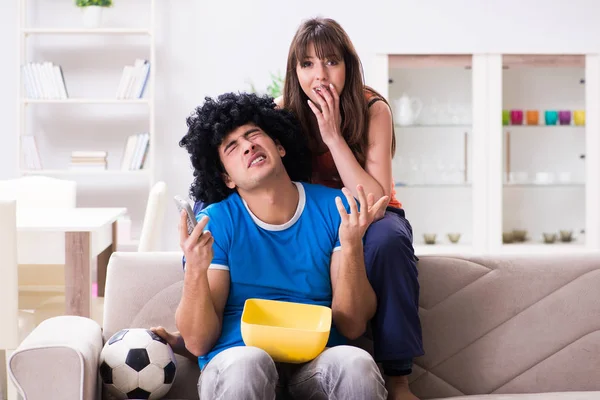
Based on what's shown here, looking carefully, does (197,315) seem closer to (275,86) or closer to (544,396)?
(544,396)

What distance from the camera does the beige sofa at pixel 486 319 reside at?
2.08 meters

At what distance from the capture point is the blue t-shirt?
1.90m

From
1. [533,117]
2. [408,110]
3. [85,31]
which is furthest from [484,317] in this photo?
[85,31]

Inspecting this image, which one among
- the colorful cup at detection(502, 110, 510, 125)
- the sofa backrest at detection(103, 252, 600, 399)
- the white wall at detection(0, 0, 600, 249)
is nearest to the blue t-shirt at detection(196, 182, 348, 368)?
the sofa backrest at detection(103, 252, 600, 399)

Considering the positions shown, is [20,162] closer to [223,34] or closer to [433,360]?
[223,34]

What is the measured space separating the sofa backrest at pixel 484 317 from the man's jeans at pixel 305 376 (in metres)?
0.40

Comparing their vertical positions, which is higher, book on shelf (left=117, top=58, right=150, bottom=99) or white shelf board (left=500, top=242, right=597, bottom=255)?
book on shelf (left=117, top=58, right=150, bottom=99)

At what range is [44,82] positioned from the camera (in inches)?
193

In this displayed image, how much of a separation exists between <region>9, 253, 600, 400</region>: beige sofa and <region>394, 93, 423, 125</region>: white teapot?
287cm

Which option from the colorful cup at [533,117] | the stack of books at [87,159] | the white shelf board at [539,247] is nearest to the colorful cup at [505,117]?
the colorful cup at [533,117]

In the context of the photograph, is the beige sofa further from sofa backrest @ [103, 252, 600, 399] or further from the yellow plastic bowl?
the yellow plastic bowl

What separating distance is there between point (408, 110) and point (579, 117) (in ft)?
3.48

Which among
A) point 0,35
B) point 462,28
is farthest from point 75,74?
point 462,28

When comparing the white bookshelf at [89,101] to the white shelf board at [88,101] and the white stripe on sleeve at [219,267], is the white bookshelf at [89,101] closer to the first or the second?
the white shelf board at [88,101]
